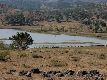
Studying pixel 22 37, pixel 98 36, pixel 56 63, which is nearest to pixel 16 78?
pixel 56 63

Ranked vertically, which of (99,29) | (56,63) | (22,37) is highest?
(56,63)

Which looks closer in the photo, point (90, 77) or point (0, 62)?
point (90, 77)

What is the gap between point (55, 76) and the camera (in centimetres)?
2769

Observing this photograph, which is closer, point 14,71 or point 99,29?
point 14,71

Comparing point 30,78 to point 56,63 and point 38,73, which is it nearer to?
point 38,73

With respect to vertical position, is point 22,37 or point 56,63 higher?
point 56,63

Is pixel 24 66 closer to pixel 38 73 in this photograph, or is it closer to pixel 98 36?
pixel 38 73

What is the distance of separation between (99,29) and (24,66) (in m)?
169

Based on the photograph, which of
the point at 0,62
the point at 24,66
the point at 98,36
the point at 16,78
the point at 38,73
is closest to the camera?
the point at 16,78

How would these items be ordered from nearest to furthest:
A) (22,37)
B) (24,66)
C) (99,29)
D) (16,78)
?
(16,78) < (24,66) < (22,37) < (99,29)

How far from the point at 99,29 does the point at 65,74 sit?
17320 cm

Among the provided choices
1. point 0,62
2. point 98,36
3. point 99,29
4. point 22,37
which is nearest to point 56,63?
point 0,62

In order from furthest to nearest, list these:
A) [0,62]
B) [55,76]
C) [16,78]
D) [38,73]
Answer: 1. [0,62]
2. [38,73]
3. [55,76]
4. [16,78]

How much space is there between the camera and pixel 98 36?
570 feet
